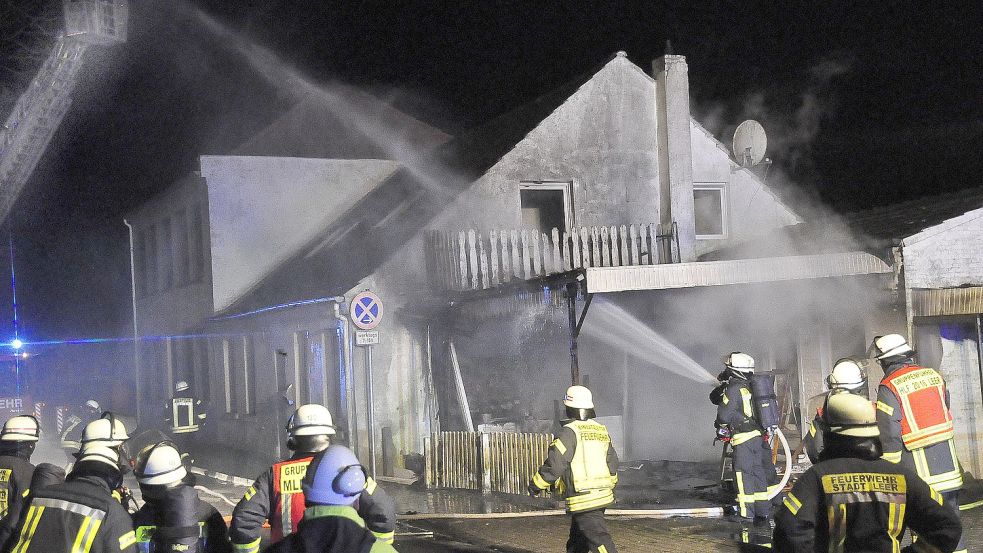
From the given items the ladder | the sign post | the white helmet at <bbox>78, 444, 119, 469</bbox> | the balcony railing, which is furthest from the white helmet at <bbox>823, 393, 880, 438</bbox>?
the ladder

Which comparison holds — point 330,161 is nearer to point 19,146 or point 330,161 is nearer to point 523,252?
point 523,252

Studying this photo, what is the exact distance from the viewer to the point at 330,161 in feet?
71.0

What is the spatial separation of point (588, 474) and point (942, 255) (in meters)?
6.78

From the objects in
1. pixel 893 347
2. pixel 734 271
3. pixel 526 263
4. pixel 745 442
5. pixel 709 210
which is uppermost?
pixel 709 210

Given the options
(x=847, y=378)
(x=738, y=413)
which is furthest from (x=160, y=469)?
(x=738, y=413)

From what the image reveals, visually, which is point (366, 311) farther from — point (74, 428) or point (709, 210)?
point (709, 210)

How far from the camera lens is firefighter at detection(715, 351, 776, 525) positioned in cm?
975

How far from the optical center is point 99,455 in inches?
174

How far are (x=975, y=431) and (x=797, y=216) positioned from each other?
9.28m

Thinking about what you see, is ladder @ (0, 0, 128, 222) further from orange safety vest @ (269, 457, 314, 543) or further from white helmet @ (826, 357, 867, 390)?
orange safety vest @ (269, 457, 314, 543)

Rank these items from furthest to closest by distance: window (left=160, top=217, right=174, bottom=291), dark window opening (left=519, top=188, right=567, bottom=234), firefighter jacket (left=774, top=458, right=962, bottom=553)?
1. window (left=160, top=217, right=174, bottom=291)
2. dark window opening (left=519, top=188, right=567, bottom=234)
3. firefighter jacket (left=774, top=458, right=962, bottom=553)

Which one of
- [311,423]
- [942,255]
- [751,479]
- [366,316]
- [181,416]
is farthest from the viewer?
[181,416]

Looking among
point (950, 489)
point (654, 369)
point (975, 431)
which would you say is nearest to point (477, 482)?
point (654, 369)

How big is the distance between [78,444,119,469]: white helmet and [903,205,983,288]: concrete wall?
946cm
